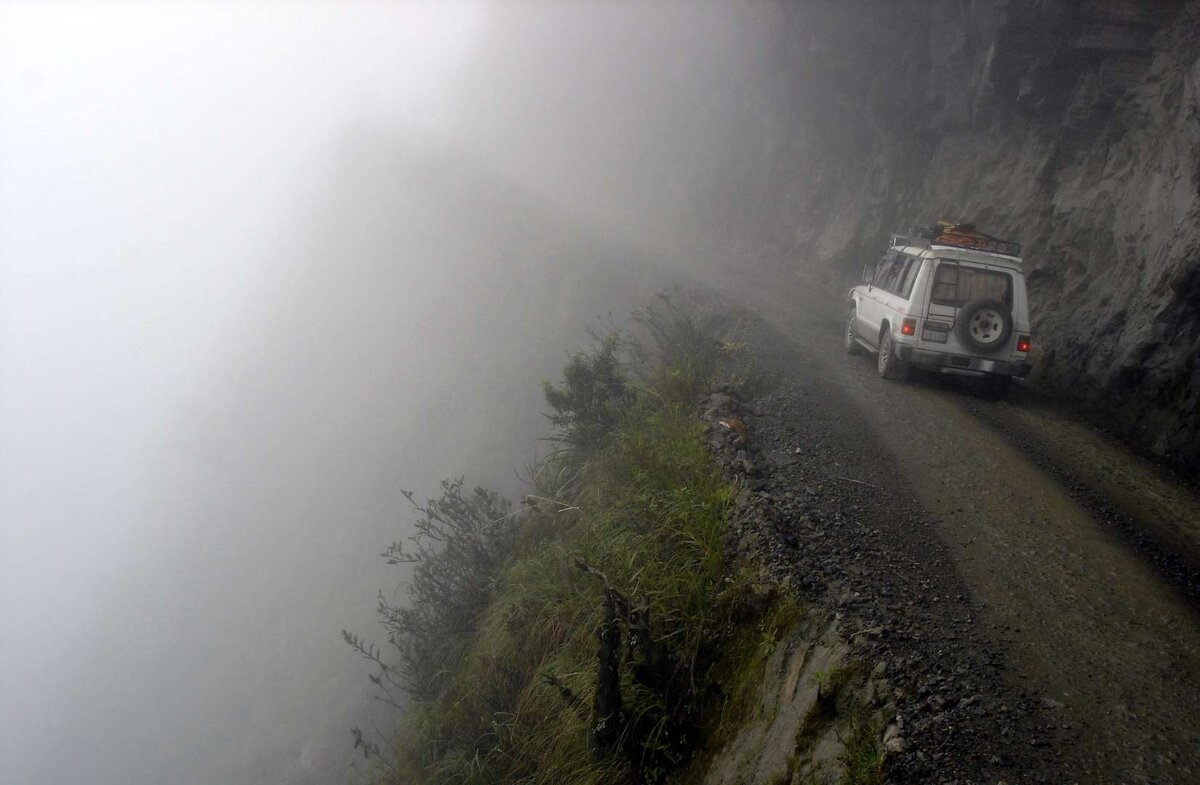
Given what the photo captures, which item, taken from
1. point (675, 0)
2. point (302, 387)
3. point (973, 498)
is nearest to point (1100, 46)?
point (973, 498)

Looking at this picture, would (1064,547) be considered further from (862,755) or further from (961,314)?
(961,314)

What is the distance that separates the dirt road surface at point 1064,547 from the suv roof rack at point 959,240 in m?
1.85

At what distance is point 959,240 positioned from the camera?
370 inches

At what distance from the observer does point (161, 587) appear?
104ft

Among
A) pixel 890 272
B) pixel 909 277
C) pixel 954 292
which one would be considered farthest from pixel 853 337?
pixel 954 292

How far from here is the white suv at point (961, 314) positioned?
842cm

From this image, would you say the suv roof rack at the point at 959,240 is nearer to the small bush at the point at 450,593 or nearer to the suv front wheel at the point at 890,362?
the suv front wheel at the point at 890,362

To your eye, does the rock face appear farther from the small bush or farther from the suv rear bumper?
the small bush

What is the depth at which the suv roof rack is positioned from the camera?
30.5 ft

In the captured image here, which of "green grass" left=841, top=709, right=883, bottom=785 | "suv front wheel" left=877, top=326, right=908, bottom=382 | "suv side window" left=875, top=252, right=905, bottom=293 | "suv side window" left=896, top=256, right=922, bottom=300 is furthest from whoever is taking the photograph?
"suv side window" left=875, top=252, right=905, bottom=293

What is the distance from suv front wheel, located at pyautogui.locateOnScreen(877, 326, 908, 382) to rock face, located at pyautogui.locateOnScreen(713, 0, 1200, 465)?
6.62ft

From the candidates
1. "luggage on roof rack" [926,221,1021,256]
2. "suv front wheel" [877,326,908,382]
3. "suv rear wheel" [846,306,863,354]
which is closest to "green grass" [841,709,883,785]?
"suv front wheel" [877,326,908,382]

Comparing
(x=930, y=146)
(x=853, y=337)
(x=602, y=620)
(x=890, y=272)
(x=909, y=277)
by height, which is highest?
(x=930, y=146)

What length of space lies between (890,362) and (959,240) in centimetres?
191
